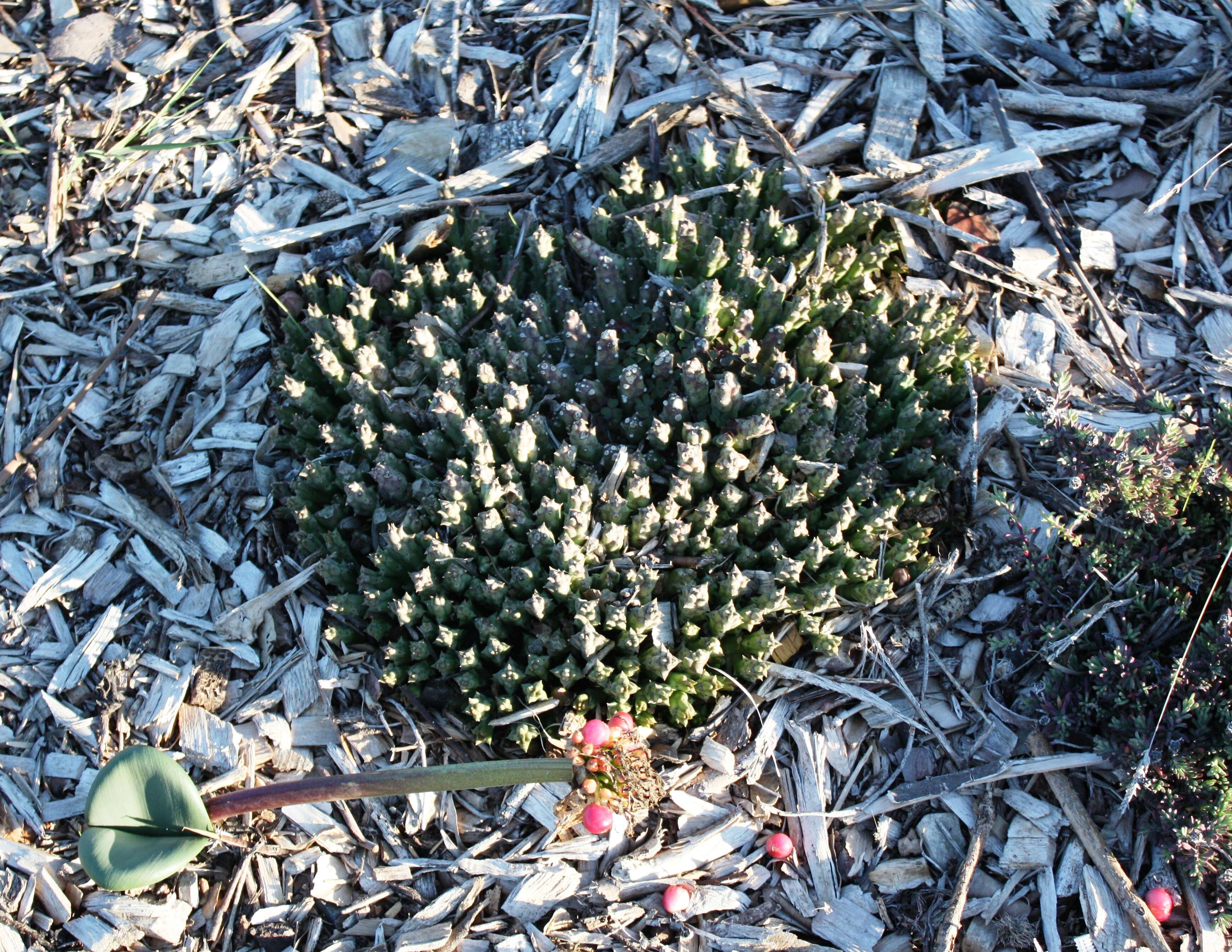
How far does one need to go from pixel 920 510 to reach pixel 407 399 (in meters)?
1.96

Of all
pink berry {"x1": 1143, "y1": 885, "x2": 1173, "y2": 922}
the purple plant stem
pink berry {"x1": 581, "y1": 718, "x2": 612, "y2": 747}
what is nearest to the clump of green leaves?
pink berry {"x1": 1143, "y1": 885, "x2": 1173, "y2": 922}

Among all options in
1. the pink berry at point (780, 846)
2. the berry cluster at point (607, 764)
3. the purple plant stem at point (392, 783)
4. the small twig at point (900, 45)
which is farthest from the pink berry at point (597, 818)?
the small twig at point (900, 45)

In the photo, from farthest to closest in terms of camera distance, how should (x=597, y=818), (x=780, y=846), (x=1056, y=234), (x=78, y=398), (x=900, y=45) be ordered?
1. (x=900, y=45)
2. (x=1056, y=234)
3. (x=78, y=398)
4. (x=780, y=846)
5. (x=597, y=818)

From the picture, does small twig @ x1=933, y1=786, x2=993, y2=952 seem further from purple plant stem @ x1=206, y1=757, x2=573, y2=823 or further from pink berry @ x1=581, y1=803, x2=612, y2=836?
purple plant stem @ x1=206, y1=757, x2=573, y2=823

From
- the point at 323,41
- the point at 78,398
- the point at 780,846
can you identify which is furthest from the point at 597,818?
the point at 323,41

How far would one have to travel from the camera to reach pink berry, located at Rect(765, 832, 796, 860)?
308cm

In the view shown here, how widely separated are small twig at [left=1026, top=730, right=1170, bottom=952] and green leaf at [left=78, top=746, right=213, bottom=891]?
2587 mm

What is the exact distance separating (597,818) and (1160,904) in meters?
1.68

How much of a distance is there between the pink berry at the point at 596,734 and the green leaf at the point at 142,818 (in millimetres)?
1127

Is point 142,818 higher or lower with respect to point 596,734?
lower

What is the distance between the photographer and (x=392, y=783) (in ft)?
9.45

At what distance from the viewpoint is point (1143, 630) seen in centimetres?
314

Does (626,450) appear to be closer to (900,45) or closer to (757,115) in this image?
(757,115)

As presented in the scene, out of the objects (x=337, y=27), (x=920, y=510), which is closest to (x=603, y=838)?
(x=920, y=510)
